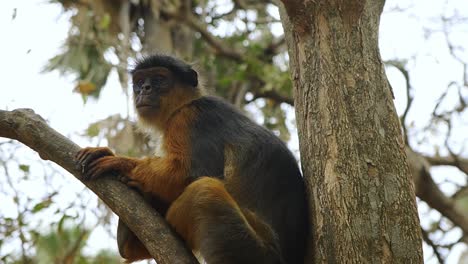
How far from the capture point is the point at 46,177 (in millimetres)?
8406

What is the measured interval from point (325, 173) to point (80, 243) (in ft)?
15.2

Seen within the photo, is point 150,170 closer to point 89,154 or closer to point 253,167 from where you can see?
point 89,154

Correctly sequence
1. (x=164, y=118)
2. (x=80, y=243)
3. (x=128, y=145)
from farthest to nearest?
(x=128, y=145)
(x=80, y=243)
(x=164, y=118)

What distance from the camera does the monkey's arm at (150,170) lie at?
215 inches

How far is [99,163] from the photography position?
17.5ft

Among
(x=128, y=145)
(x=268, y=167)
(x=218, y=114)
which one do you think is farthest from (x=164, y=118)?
(x=128, y=145)

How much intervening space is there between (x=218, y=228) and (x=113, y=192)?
924mm

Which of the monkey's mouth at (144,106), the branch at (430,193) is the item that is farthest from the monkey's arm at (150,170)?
the branch at (430,193)

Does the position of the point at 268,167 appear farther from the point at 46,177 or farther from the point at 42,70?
the point at 42,70

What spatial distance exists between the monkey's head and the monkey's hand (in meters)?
1.39

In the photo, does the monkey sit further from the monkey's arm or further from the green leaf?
the green leaf

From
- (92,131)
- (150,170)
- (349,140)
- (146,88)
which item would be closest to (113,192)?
(150,170)

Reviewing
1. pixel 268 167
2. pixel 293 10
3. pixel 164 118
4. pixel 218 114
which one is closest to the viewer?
pixel 293 10

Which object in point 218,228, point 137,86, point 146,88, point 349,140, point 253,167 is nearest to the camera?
point 349,140
